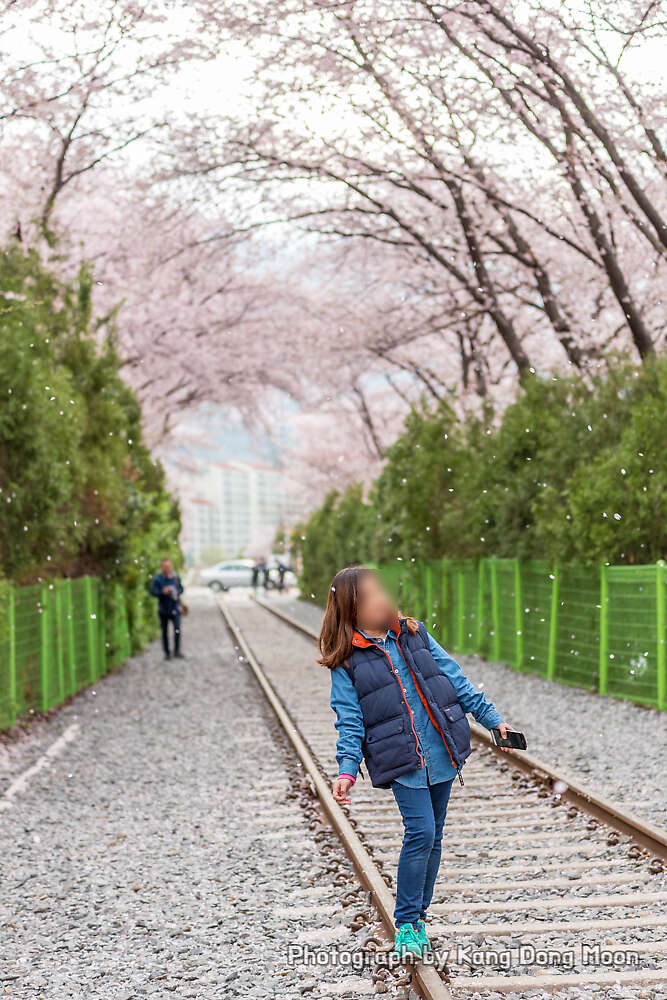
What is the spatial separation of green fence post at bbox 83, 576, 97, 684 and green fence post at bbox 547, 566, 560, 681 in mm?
6702

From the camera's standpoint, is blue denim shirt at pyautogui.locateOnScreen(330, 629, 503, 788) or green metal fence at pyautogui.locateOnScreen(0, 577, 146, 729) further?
green metal fence at pyautogui.locateOnScreen(0, 577, 146, 729)

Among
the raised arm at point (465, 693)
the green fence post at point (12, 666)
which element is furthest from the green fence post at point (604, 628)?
the raised arm at point (465, 693)

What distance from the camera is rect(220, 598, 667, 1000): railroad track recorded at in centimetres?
→ 458

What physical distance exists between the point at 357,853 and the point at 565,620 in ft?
30.2

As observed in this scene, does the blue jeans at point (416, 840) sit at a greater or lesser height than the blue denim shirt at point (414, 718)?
lesser

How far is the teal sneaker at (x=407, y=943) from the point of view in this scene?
464 centimetres

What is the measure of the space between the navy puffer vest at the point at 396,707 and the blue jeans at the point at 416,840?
0.14 metres

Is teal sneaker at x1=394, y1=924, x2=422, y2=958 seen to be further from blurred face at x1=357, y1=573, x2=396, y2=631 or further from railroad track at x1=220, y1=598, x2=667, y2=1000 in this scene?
blurred face at x1=357, y1=573, x2=396, y2=631

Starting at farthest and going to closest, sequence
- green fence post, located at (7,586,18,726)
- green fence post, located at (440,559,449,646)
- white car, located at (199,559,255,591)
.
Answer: white car, located at (199,559,255,591) → green fence post, located at (440,559,449,646) → green fence post, located at (7,586,18,726)

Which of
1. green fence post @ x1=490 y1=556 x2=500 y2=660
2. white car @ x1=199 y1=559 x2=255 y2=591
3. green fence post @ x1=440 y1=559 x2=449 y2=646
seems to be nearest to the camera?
green fence post @ x1=490 y1=556 x2=500 y2=660

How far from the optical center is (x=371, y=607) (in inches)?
178

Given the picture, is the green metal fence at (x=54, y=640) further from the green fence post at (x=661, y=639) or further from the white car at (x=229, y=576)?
the white car at (x=229, y=576)

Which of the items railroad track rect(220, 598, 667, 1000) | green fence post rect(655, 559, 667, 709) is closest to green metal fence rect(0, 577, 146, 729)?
railroad track rect(220, 598, 667, 1000)

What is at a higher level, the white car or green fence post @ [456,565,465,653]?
green fence post @ [456,565,465,653]
